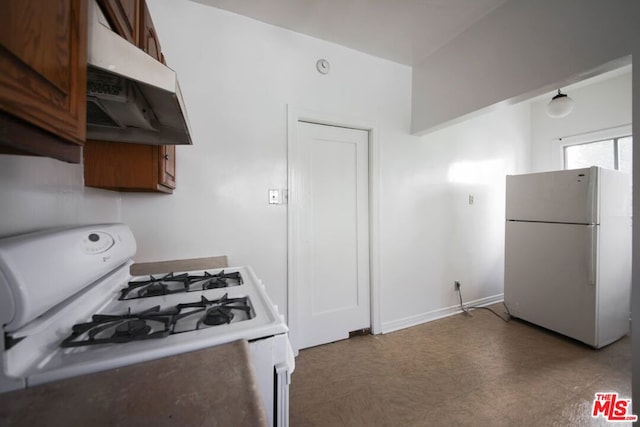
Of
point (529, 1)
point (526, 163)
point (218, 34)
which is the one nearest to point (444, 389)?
point (529, 1)

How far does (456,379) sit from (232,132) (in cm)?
244

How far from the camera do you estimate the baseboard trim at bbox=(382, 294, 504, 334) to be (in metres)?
2.44

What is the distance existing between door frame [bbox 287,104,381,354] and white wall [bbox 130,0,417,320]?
0.17 feet

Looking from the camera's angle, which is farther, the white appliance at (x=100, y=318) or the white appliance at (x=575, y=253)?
the white appliance at (x=575, y=253)

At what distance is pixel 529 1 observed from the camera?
1567 millimetres

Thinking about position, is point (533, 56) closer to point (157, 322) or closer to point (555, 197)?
point (555, 197)

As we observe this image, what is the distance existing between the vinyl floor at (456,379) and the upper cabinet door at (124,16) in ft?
6.48

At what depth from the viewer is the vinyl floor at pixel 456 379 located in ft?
4.74

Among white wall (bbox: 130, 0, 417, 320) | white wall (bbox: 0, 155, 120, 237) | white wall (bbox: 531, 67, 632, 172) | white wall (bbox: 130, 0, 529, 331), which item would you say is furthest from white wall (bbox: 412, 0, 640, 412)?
white wall (bbox: 0, 155, 120, 237)

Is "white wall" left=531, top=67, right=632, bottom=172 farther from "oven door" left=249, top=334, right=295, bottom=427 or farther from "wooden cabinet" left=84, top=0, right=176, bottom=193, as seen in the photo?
"wooden cabinet" left=84, top=0, right=176, bottom=193

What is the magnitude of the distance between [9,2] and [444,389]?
7.78 feet

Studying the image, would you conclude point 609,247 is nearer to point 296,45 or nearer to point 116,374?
point 296,45

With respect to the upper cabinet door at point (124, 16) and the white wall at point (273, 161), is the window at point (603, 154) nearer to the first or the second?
the white wall at point (273, 161)

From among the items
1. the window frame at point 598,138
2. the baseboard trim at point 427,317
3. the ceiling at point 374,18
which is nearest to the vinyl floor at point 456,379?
the baseboard trim at point 427,317
